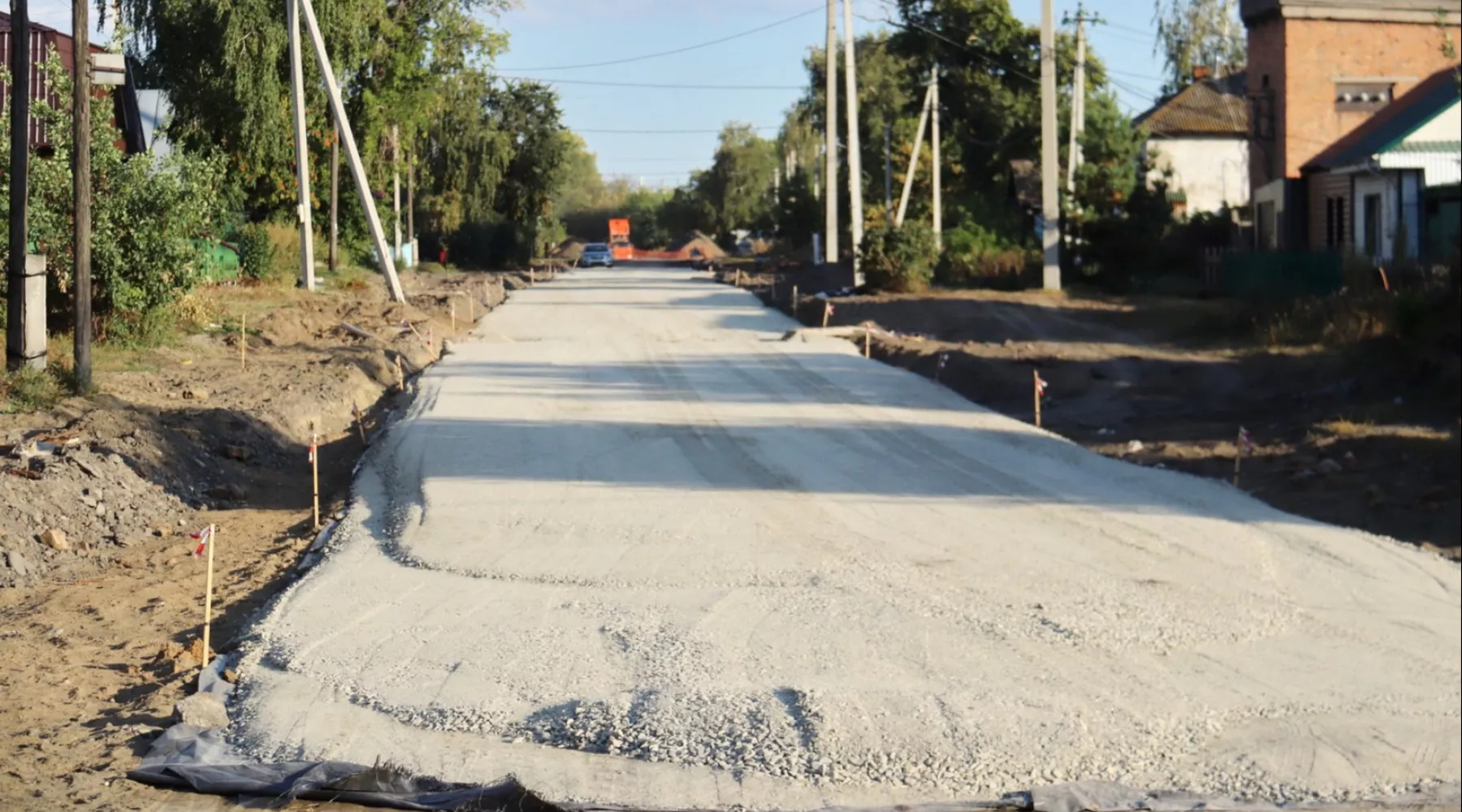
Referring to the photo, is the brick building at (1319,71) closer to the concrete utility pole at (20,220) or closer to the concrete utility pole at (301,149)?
the concrete utility pole at (301,149)

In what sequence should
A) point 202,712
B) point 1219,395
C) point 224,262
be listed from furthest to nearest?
point 224,262 < point 1219,395 < point 202,712

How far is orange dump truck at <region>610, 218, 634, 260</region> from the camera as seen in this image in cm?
10106

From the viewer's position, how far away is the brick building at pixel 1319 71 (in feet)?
125

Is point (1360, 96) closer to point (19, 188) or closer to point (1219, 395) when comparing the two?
point (1219, 395)

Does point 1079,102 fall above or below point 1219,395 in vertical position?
above

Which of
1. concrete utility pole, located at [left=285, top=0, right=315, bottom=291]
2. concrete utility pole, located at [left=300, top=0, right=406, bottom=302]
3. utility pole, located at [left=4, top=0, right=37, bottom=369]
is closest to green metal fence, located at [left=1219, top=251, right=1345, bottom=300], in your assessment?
concrete utility pole, located at [left=300, top=0, right=406, bottom=302]

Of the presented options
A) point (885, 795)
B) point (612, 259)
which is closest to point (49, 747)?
point (885, 795)

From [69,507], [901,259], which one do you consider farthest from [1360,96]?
[69,507]

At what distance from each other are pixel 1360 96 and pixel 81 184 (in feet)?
105

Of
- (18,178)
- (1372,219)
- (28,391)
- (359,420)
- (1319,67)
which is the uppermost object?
(1319,67)

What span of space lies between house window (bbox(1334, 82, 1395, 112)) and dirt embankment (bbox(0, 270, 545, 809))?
2564 cm

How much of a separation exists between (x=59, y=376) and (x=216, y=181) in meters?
8.67

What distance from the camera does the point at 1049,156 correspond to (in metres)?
34.6

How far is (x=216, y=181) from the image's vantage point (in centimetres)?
2600
